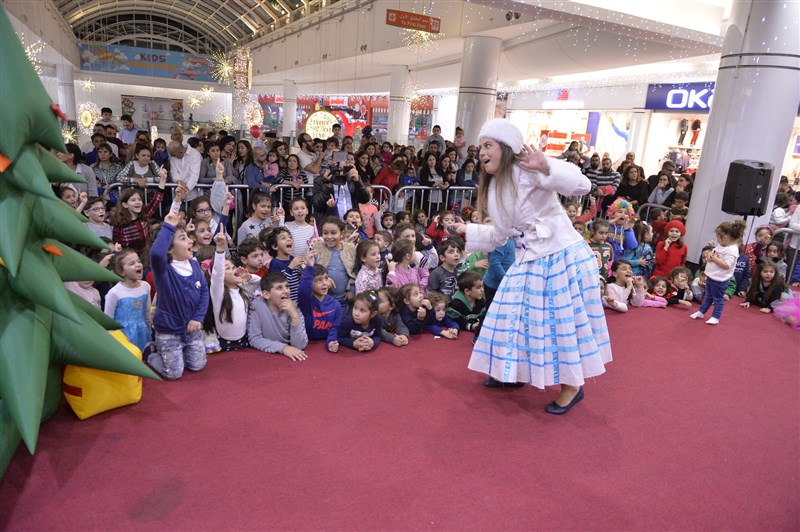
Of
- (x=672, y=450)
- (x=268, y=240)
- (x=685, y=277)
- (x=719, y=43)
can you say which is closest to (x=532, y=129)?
(x=719, y=43)

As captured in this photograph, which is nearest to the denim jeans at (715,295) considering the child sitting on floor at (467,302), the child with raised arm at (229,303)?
the child sitting on floor at (467,302)

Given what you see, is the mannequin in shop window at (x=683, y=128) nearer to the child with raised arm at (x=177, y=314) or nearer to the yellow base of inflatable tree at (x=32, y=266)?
the child with raised arm at (x=177, y=314)

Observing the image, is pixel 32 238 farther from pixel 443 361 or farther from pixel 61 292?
pixel 443 361

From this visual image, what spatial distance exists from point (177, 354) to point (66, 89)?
2101 cm

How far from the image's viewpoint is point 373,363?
13.4 ft

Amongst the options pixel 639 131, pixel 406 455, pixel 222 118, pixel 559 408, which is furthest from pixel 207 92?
pixel 406 455

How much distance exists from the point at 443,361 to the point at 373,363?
55cm

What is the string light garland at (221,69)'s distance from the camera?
2767cm

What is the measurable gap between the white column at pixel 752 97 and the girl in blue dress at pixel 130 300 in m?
6.81

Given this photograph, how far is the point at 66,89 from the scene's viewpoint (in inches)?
793

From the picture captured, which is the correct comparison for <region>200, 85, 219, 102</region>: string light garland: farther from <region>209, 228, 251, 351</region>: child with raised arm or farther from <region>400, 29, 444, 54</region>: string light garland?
<region>209, 228, 251, 351</region>: child with raised arm

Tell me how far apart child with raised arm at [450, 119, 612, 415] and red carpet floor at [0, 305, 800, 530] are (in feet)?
1.34

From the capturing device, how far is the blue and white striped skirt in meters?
3.23

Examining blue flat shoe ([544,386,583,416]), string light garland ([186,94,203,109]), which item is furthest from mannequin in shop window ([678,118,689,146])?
string light garland ([186,94,203,109])
